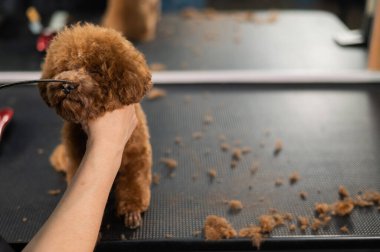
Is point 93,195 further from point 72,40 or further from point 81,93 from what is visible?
point 72,40

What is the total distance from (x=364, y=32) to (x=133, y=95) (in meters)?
1.20

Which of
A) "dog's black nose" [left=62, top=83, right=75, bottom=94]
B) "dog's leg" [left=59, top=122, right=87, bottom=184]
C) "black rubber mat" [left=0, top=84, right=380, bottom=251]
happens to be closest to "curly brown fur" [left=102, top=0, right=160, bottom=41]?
"black rubber mat" [left=0, top=84, right=380, bottom=251]

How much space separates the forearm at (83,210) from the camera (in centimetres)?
61

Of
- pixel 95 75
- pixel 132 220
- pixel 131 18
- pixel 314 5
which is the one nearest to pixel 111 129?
pixel 95 75

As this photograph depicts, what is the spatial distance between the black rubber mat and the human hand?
23cm

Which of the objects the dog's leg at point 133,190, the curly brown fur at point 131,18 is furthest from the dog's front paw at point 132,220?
the curly brown fur at point 131,18

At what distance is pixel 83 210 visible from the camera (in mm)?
641

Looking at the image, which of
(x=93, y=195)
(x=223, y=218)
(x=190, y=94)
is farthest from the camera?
(x=190, y=94)

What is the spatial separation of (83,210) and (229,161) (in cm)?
50

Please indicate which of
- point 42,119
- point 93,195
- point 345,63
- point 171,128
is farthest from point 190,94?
point 93,195

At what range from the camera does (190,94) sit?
4.38 ft

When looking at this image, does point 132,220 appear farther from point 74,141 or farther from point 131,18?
point 131,18

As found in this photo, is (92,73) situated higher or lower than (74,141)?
higher

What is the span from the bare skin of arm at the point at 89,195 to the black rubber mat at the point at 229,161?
0.20 m
